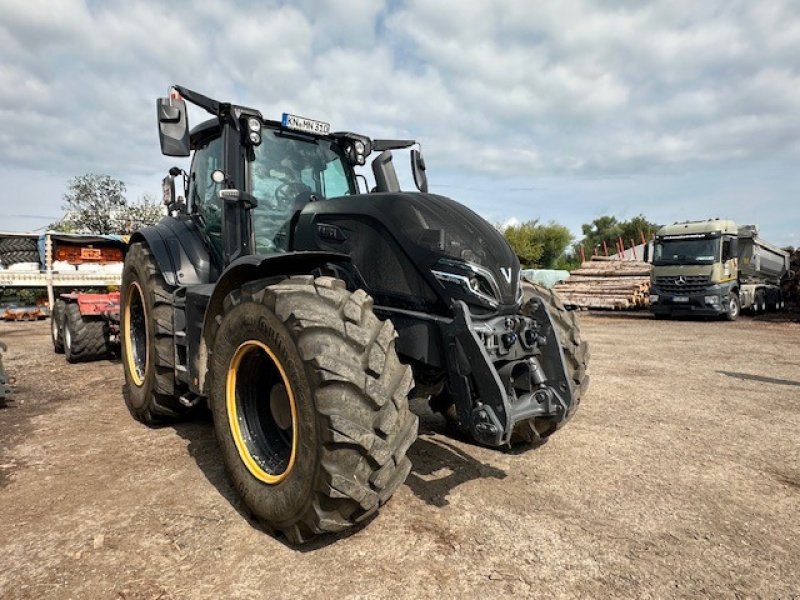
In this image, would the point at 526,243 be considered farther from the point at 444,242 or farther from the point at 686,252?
the point at 444,242

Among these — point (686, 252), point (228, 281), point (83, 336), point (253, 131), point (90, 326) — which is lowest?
point (83, 336)

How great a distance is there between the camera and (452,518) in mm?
2816

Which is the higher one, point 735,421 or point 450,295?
point 450,295

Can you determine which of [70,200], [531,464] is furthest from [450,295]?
[70,200]

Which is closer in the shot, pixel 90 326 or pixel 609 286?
pixel 90 326

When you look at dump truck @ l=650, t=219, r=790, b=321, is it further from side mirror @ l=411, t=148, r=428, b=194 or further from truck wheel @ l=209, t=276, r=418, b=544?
truck wheel @ l=209, t=276, r=418, b=544

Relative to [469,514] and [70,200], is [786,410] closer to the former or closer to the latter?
[469,514]

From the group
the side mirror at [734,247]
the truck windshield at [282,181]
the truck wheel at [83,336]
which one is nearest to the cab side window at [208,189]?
the truck windshield at [282,181]

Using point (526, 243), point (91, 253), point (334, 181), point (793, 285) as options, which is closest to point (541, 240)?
point (526, 243)

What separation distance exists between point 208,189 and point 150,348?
1.37 meters

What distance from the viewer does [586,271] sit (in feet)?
70.9

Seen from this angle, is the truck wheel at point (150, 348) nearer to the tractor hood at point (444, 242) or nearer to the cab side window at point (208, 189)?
the cab side window at point (208, 189)

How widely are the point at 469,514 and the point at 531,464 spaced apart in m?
0.89

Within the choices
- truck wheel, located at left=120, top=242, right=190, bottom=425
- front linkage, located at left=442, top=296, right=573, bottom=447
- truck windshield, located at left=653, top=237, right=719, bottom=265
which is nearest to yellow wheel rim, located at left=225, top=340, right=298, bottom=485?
front linkage, located at left=442, top=296, right=573, bottom=447
